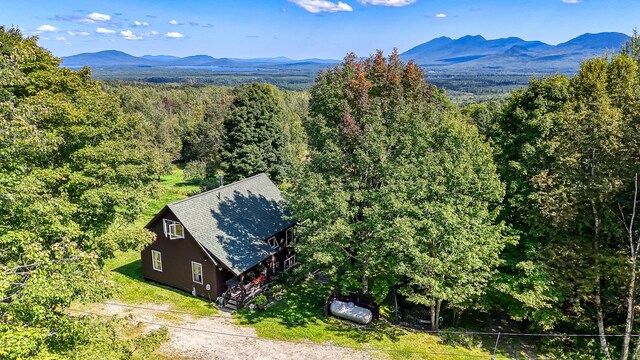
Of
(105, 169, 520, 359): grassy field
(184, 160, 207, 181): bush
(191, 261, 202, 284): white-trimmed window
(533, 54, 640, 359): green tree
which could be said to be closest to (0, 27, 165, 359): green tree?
(105, 169, 520, 359): grassy field

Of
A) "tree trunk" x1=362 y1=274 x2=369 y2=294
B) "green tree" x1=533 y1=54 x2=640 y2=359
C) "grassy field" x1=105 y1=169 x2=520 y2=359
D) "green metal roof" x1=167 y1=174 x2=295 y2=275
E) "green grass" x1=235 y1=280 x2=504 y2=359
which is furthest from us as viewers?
"green metal roof" x1=167 y1=174 x2=295 y2=275

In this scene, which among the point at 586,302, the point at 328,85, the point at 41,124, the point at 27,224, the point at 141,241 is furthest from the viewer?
the point at 328,85

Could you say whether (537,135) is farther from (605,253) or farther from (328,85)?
(328,85)

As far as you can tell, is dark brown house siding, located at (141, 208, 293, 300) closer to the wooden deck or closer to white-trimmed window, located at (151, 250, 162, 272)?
white-trimmed window, located at (151, 250, 162, 272)

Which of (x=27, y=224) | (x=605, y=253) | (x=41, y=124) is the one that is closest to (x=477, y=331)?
(x=605, y=253)

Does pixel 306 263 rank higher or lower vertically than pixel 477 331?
higher

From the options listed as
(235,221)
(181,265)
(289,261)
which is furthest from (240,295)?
(289,261)

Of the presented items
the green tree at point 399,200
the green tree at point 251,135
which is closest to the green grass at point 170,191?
the green tree at point 251,135
